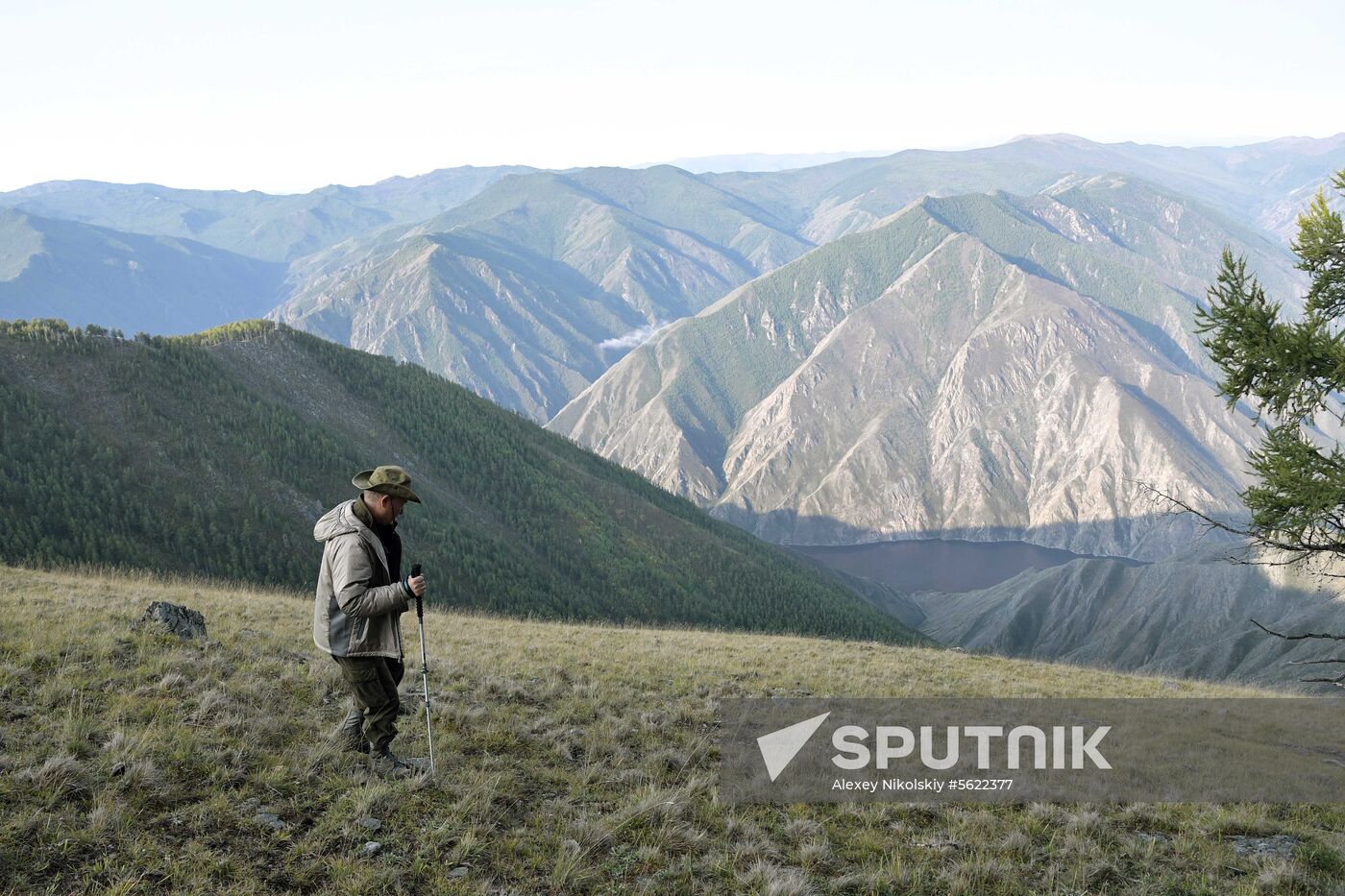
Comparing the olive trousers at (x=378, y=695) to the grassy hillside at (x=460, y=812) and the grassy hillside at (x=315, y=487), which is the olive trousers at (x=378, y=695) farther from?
the grassy hillside at (x=315, y=487)

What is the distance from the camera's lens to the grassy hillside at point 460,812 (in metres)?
7.28

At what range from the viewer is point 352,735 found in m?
9.52

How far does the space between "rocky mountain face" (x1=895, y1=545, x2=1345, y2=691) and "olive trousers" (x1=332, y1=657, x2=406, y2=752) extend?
8420 cm

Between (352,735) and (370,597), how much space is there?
228cm

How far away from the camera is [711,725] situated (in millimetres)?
13273

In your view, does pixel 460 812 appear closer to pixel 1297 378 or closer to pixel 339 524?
pixel 339 524

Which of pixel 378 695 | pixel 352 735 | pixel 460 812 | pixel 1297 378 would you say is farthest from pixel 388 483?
pixel 1297 378

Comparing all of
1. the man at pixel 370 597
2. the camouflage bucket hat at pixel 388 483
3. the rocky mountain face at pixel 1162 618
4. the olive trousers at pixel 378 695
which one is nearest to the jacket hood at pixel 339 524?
the man at pixel 370 597

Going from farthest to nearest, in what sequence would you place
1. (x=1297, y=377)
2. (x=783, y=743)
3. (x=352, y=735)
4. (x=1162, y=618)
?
1. (x=1162, y=618)
2. (x=1297, y=377)
3. (x=783, y=743)
4. (x=352, y=735)

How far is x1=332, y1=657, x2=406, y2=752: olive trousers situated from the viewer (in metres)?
8.92

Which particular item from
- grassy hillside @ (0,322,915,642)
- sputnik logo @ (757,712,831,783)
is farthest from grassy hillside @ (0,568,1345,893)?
grassy hillside @ (0,322,915,642)

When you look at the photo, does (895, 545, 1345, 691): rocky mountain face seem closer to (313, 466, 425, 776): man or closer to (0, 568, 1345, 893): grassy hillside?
(0, 568, 1345, 893): grassy hillside

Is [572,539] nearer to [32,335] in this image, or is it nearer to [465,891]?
[32,335]

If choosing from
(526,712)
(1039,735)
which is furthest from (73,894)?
(1039,735)
